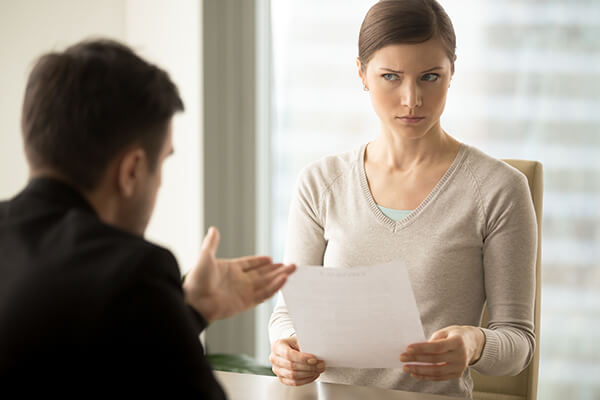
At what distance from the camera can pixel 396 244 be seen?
57.7 inches

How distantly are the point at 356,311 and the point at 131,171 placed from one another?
48cm

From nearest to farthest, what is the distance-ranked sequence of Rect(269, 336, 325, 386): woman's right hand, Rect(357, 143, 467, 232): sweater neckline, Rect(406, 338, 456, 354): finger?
Rect(406, 338, 456, 354): finger → Rect(269, 336, 325, 386): woman's right hand → Rect(357, 143, 467, 232): sweater neckline

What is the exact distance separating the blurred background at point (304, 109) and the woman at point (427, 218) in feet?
3.45

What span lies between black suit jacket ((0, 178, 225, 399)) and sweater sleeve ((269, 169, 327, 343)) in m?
0.83

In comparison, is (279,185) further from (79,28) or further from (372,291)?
(372,291)

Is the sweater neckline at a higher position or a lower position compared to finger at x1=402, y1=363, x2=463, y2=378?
higher

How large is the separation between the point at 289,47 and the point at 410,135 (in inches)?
56.1

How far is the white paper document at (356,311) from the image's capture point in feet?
3.42

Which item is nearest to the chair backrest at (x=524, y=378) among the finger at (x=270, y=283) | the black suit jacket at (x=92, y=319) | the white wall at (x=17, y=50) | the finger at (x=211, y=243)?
the finger at (x=270, y=283)

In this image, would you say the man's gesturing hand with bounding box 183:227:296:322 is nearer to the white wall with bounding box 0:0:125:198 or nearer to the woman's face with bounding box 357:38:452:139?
the woman's face with bounding box 357:38:452:139

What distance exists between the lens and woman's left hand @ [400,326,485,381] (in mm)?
1111

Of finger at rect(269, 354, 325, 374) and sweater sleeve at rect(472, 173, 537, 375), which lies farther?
sweater sleeve at rect(472, 173, 537, 375)

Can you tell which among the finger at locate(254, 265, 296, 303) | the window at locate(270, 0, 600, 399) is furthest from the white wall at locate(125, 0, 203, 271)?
the finger at locate(254, 265, 296, 303)

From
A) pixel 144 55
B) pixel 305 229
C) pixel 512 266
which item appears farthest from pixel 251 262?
pixel 144 55
